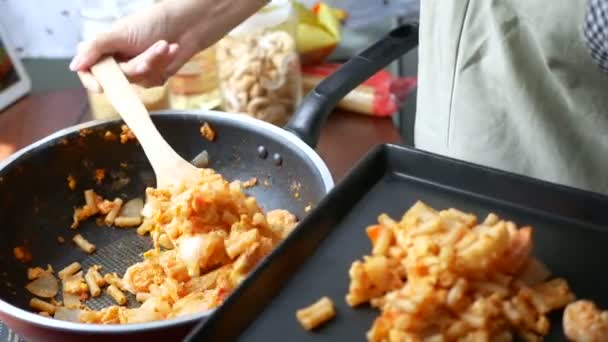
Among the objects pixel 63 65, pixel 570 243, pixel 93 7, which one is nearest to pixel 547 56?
pixel 570 243

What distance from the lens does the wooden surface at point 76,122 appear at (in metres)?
1.02

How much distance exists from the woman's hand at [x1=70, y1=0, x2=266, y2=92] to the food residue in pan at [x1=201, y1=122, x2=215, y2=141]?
0.24ft

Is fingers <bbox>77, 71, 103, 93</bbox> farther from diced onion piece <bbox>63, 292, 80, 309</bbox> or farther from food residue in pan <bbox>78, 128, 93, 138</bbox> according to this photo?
diced onion piece <bbox>63, 292, 80, 309</bbox>

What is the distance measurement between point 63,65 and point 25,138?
30 centimetres

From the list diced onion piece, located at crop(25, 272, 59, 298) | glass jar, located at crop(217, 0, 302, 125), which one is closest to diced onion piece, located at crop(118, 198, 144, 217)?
diced onion piece, located at crop(25, 272, 59, 298)

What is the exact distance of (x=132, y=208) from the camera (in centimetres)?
84

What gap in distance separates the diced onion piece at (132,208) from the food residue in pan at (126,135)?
72 millimetres

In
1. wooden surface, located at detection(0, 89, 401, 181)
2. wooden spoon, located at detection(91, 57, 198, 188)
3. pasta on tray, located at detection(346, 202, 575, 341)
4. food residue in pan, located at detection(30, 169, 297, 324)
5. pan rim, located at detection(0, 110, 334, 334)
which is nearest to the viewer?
pasta on tray, located at detection(346, 202, 575, 341)

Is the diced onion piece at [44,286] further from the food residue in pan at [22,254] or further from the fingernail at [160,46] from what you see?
the fingernail at [160,46]

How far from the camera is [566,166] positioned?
2.24 feet

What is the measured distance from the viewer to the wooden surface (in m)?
1.02

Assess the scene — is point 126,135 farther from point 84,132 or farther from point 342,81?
point 342,81

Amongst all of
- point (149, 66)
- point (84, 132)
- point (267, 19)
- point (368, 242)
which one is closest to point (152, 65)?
point (149, 66)

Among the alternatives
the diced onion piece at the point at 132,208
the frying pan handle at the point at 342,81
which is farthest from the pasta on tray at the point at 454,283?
the diced onion piece at the point at 132,208
